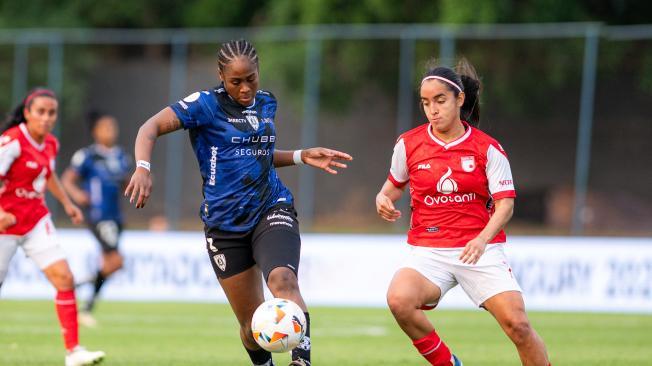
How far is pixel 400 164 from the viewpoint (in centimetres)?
768

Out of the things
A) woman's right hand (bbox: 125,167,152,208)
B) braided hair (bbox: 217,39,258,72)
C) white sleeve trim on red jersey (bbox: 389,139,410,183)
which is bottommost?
woman's right hand (bbox: 125,167,152,208)

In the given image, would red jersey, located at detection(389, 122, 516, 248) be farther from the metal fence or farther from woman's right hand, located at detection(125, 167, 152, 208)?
the metal fence

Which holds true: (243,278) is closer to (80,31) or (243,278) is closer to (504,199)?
(504,199)

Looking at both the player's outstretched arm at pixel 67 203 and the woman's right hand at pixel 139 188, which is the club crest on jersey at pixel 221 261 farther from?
the player's outstretched arm at pixel 67 203

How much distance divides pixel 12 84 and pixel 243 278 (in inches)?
685

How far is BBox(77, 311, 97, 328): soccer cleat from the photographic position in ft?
43.7

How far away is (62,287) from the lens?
941cm

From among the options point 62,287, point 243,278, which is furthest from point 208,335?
point 243,278

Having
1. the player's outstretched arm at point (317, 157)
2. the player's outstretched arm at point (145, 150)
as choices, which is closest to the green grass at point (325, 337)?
the player's outstretched arm at point (317, 157)

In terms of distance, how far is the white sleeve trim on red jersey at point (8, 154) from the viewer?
944cm

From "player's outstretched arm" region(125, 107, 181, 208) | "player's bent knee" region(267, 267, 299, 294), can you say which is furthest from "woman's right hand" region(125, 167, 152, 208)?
"player's bent knee" region(267, 267, 299, 294)

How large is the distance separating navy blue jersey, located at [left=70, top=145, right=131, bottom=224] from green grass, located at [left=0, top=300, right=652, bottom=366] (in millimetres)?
1329

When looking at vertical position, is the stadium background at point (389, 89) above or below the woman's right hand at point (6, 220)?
above

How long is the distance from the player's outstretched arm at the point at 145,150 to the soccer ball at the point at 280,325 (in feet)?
3.30
